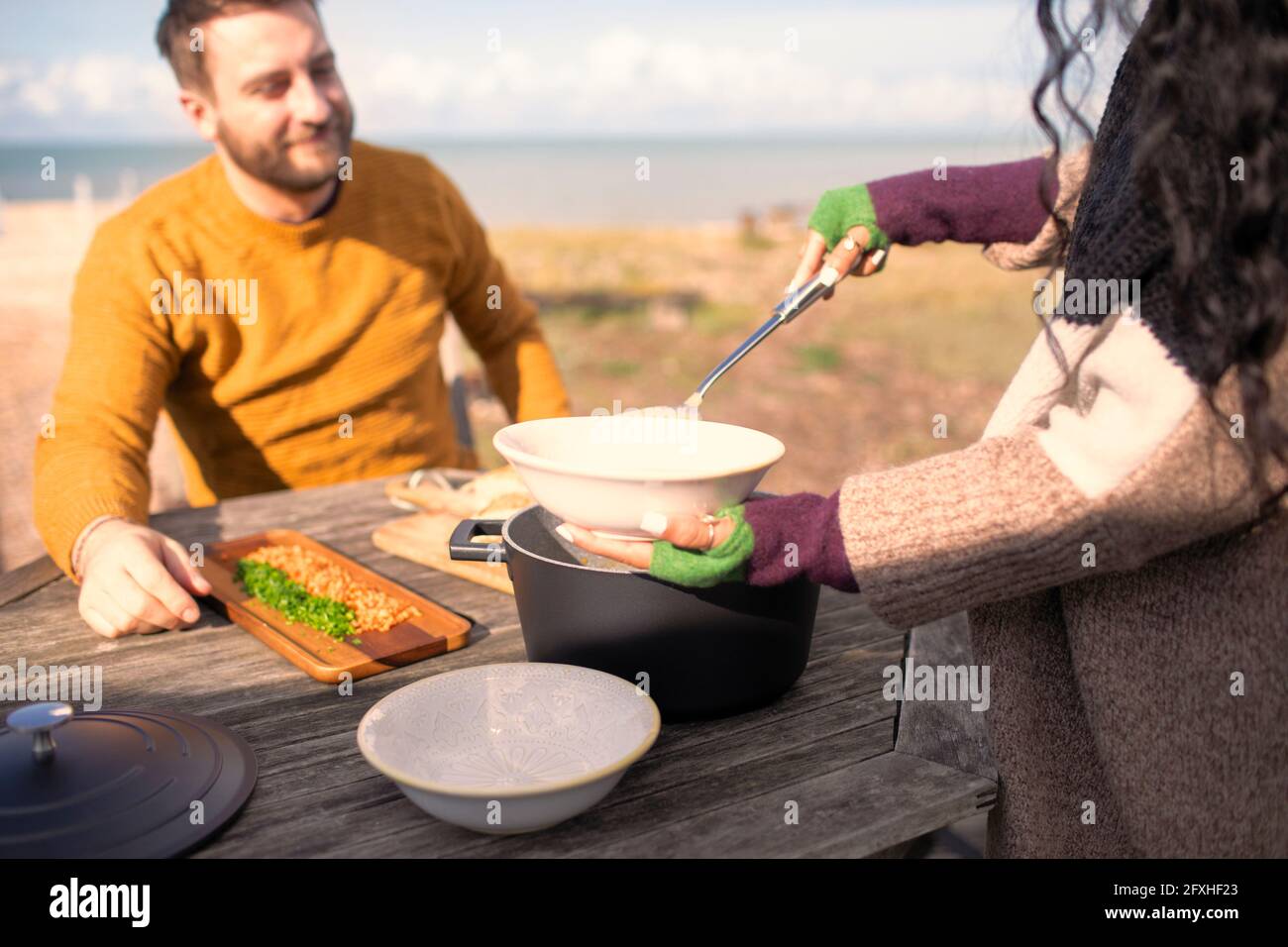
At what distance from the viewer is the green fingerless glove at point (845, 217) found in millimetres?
1620

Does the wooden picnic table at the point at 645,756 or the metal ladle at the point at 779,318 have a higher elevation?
the metal ladle at the point at 779,318

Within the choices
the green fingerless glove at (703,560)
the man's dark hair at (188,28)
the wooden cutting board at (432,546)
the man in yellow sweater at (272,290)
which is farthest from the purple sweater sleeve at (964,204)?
the man's dark hair at (188,28)

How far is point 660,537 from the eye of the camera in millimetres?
1112

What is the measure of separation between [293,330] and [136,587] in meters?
1.27

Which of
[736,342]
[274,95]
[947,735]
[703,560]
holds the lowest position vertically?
[947,735]

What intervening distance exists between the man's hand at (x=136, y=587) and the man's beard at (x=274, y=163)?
1301mm

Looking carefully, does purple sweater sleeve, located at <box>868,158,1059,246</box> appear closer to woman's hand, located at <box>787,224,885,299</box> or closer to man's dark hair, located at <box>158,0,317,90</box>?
woman's hand, located at <box>787,224,885,299</box>

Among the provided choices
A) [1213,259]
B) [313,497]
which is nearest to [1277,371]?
[1213,259]

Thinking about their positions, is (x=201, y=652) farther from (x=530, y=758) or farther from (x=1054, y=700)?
(x=1054, y=700)

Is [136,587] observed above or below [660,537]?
below

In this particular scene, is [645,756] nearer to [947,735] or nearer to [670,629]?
[670,629]

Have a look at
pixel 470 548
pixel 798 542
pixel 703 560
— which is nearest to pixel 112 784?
pixel 470 548

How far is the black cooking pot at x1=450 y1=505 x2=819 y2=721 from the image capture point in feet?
3.89

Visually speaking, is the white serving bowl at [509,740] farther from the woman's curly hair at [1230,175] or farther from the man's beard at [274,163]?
the man's beard at [274,163]
